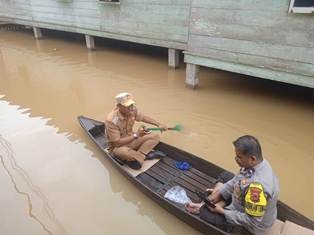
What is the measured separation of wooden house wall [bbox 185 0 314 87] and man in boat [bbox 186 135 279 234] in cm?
367

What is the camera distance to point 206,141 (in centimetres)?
559

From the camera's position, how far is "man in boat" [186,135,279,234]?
2.60 m

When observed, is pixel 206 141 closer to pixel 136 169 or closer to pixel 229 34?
pixel 136 169

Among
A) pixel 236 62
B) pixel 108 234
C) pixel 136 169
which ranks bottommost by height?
pixel 108 234

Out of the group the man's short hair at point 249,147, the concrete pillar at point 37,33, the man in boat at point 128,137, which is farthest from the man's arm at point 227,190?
the concrete pillar at point 37,33

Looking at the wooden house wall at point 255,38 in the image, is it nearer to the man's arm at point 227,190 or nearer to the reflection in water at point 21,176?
the man's arm at point 227,190

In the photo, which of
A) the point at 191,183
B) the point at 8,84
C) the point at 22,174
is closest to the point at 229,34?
the point at 191,183

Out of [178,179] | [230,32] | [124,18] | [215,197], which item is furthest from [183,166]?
[124,18]

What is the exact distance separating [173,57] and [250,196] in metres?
7.31

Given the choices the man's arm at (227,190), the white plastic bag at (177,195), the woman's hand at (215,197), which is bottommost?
the white plastic bag at (177,195)

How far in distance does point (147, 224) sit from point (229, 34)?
4.65 m

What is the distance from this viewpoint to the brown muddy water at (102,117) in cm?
406

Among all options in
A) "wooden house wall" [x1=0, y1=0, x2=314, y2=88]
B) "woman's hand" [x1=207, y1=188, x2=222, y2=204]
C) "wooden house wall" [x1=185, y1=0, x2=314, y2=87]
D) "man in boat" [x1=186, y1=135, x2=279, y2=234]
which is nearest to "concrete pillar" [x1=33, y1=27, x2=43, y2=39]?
"wooden house wall" [x1=0, y1=0, x2=314, y2=88]

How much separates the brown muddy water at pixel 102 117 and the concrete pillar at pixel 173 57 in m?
0.32
